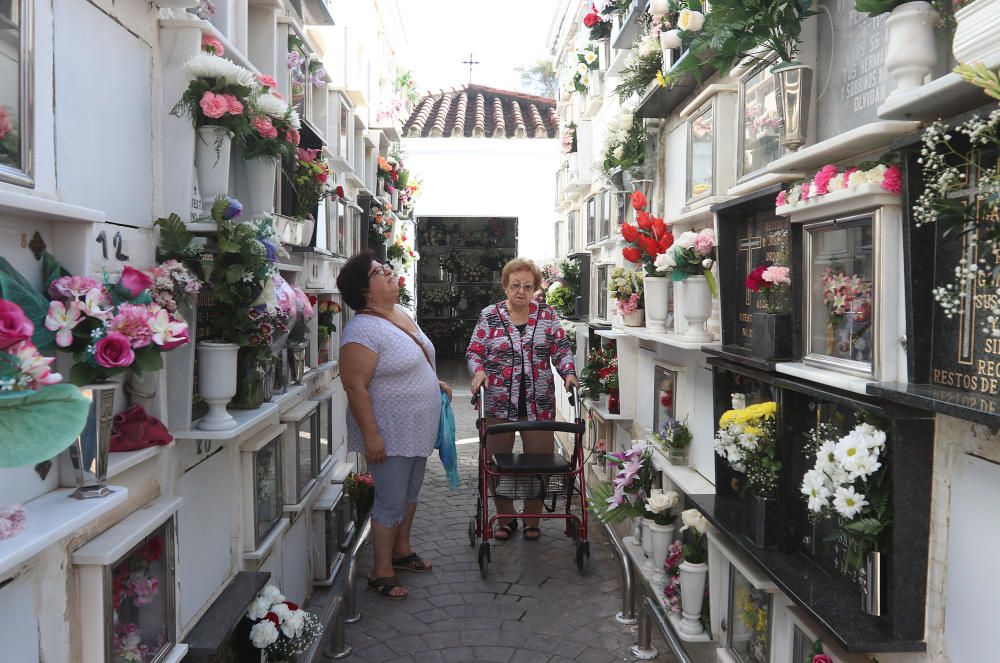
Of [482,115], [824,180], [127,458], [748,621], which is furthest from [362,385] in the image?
[482,115]

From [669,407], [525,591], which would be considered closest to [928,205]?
[669,407]

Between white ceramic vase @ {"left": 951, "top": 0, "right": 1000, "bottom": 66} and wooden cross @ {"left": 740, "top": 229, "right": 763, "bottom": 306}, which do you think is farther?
wooden cross @ {"left": 740, "top": 229, "right": 763, "bottom": 306}

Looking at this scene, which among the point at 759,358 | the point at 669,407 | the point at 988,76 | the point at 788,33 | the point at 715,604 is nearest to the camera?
the point at 988,76

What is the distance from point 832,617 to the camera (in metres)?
2.16

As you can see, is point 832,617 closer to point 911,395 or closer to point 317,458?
point 911,395

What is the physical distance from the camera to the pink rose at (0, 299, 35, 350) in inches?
52.7

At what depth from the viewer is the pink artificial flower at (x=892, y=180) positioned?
1.98m

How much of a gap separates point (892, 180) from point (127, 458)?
2.26 meters

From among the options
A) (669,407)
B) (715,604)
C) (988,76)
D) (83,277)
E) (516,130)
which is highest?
(516,130)

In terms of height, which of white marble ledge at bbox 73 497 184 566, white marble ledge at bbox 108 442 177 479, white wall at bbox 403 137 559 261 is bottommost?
white marble ledge at bbox 73 497 184 566

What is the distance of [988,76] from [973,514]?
3.36 feet

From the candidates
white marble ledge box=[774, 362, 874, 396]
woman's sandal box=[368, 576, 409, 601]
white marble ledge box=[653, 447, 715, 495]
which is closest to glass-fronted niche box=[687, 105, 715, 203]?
white marble ledge box=[774, 362, 874, 396]

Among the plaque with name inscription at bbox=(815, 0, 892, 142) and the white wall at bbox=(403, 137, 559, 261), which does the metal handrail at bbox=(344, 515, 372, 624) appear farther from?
the white wall at bbox=(403, 137, 559, 261)

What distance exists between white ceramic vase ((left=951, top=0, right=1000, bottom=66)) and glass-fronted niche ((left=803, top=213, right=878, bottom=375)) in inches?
22.8
